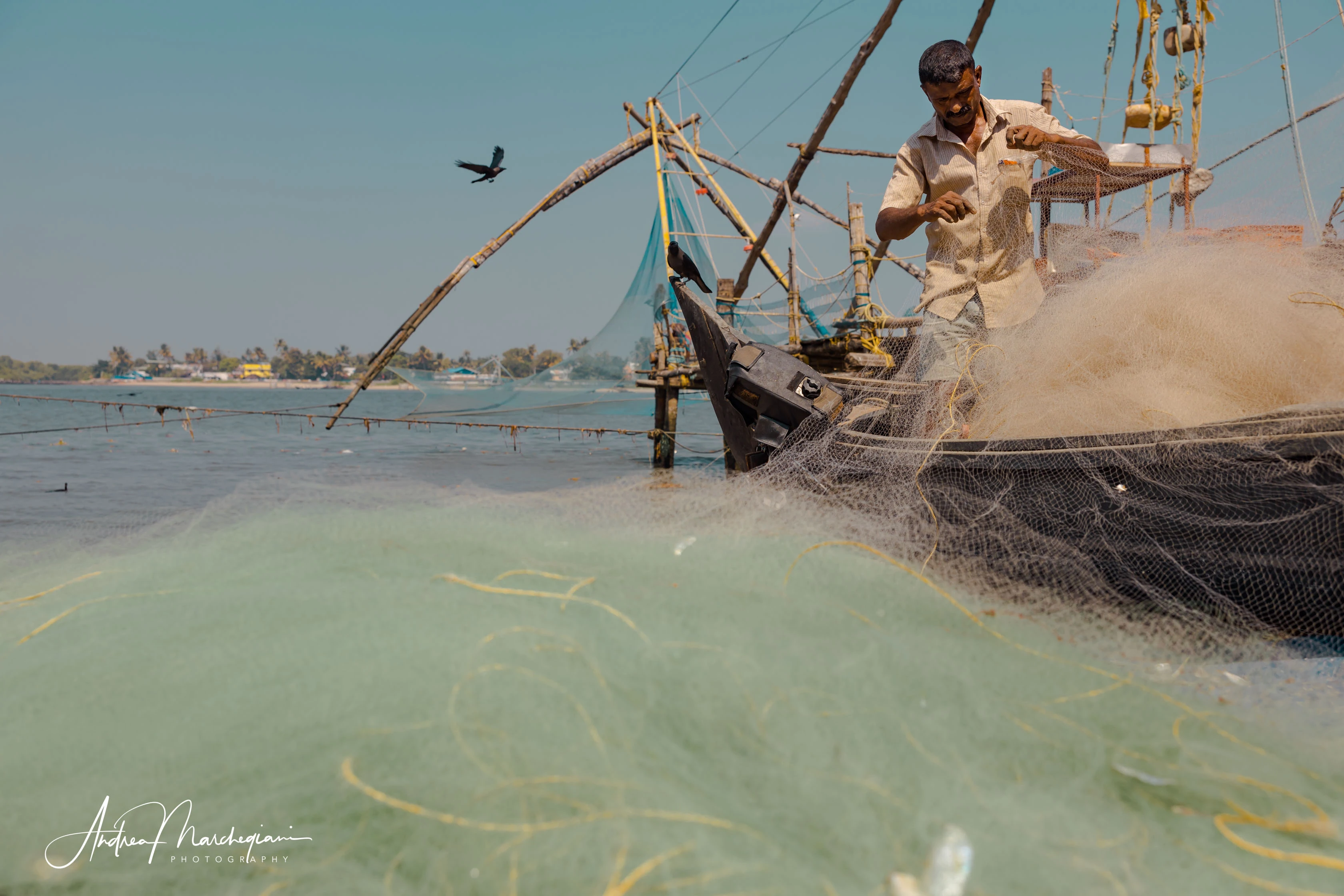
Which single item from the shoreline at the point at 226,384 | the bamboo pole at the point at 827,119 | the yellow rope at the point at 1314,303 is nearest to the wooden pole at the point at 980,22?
the bamboo pole at the point at 827,119

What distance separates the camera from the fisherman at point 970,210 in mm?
3359

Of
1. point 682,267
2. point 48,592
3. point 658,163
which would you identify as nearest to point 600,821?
point 48,592

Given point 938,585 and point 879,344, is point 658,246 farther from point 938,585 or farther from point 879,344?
point 938,585

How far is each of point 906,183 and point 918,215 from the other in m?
0.33

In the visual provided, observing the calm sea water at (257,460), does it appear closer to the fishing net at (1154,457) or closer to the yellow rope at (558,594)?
the yellow rope at (558,594)

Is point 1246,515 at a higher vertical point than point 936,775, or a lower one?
higher

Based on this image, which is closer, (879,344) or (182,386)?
(879,344)

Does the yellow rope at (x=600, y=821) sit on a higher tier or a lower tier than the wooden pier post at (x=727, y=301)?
lower

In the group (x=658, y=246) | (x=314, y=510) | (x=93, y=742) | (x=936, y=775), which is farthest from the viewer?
(x=658, y=246)

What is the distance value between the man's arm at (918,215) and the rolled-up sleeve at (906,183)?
0.15 feet

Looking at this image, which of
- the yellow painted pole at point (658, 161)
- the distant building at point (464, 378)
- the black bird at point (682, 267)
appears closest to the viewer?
the black bird at point (682, 267)

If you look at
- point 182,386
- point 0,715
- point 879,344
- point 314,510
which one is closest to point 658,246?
point 879,344

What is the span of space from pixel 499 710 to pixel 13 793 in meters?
1.06

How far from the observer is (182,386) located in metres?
148
